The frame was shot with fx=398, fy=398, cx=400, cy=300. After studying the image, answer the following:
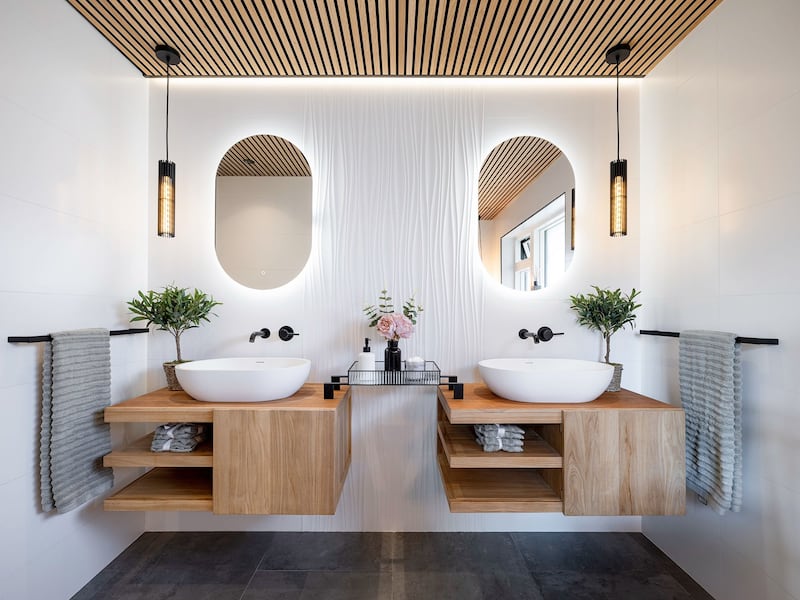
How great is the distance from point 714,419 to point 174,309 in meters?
2.39

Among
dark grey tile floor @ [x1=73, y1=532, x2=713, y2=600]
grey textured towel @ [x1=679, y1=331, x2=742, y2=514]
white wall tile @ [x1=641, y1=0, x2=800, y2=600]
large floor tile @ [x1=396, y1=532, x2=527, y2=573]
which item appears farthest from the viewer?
large floor tile @ [x1=396, y1=532, x2=527, y2=573]

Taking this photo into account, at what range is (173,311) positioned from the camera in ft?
6.33

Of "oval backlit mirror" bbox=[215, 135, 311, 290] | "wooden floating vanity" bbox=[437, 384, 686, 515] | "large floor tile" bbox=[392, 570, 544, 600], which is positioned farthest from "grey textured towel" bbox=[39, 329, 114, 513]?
"wooden floating vanity" bbox=[437, 384, 686, 515]

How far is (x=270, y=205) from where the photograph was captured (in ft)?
7.11

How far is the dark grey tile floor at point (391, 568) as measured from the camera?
1.71m

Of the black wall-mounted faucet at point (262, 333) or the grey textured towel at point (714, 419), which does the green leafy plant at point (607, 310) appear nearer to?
the grey textured towel at point (714, 419)

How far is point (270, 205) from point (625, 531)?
103 inches

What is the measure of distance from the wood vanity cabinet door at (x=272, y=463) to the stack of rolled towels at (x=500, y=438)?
63 cm

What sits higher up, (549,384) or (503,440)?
(549,384)

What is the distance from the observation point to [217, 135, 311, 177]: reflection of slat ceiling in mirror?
2170 mm

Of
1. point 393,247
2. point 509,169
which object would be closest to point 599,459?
point 393,247

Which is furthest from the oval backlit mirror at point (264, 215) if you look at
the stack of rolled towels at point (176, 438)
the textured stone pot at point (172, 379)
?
the stack of rolled towels at point (176, 438)

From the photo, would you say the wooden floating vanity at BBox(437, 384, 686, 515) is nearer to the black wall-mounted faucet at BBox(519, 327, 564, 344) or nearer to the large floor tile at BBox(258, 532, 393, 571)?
the black wall-mounted faucet at BBox(519, 327, 564, 344)

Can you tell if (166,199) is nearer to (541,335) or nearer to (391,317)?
(391,317)
